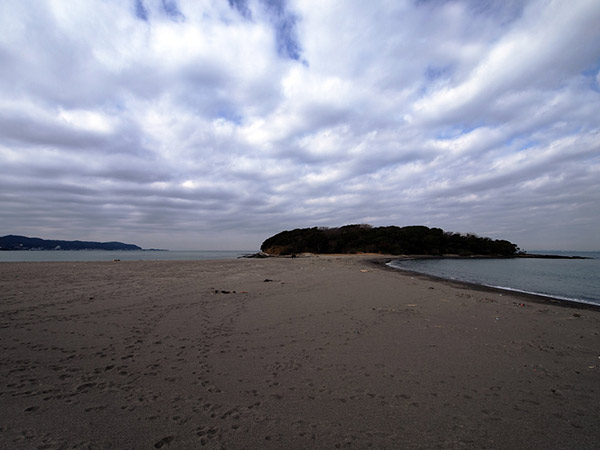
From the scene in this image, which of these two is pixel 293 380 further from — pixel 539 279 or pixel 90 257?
pixel 90 257

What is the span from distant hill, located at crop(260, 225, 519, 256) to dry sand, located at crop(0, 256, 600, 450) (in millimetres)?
74729

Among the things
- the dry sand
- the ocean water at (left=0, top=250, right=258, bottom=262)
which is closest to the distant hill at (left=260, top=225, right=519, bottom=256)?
the ocean water at (left=0, top=250, right=258, bottom=262)

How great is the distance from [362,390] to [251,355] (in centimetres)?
211

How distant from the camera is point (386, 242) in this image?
277 ft

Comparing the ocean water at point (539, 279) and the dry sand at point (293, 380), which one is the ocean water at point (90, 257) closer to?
the ocean water at point (539, 279)

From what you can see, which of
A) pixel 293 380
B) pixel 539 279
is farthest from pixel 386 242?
pixel 293 380

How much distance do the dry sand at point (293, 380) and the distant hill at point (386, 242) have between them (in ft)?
245

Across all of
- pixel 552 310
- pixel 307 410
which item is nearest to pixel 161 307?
pixel 307 410

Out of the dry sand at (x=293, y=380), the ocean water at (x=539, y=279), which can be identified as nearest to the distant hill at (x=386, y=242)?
the ocean water at (x=539, y=279)

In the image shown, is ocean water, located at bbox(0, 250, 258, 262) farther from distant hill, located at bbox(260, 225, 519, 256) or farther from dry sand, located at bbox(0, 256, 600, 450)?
dry sand, located at bbox(0, 256, 600, 450)

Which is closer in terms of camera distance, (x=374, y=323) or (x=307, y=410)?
(x=307, y=410)

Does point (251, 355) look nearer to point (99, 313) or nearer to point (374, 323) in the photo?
point (374, 323)

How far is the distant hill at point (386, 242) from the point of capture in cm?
8544

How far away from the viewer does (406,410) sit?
3.44 metres
